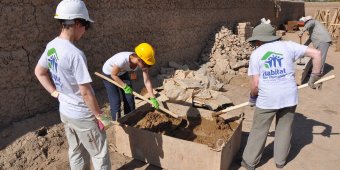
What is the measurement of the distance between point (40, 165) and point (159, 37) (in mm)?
3984

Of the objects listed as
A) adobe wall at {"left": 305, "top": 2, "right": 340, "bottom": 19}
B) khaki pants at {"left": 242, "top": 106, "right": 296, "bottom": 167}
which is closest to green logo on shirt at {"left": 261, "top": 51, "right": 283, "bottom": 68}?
khaki pants at {"left": 242, "top": 106, "right": 296, "bottom": 167}

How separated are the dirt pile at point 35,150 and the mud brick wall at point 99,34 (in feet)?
1.46

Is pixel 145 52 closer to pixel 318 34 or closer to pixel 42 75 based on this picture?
pixel 42 75

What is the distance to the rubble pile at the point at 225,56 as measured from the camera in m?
7.57

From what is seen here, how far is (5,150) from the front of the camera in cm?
346

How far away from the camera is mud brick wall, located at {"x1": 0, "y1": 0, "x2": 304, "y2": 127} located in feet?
12.3

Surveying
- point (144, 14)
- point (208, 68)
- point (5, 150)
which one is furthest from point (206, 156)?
point (208, 68)

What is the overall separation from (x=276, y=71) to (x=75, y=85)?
201 centimetres

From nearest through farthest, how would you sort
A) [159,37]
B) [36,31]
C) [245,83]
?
[36,31] → [159,37] → [245,83]

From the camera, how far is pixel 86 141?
2602mm

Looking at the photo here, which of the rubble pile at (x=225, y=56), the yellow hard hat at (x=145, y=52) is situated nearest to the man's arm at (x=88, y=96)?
the yellow hard hat at (x=145, y=52)

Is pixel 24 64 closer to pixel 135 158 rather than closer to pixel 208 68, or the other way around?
pixel 135 158

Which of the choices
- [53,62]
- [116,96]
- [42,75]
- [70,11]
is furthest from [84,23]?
[116,96]

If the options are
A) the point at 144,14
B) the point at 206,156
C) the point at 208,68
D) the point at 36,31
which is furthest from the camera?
the point at 208,68
